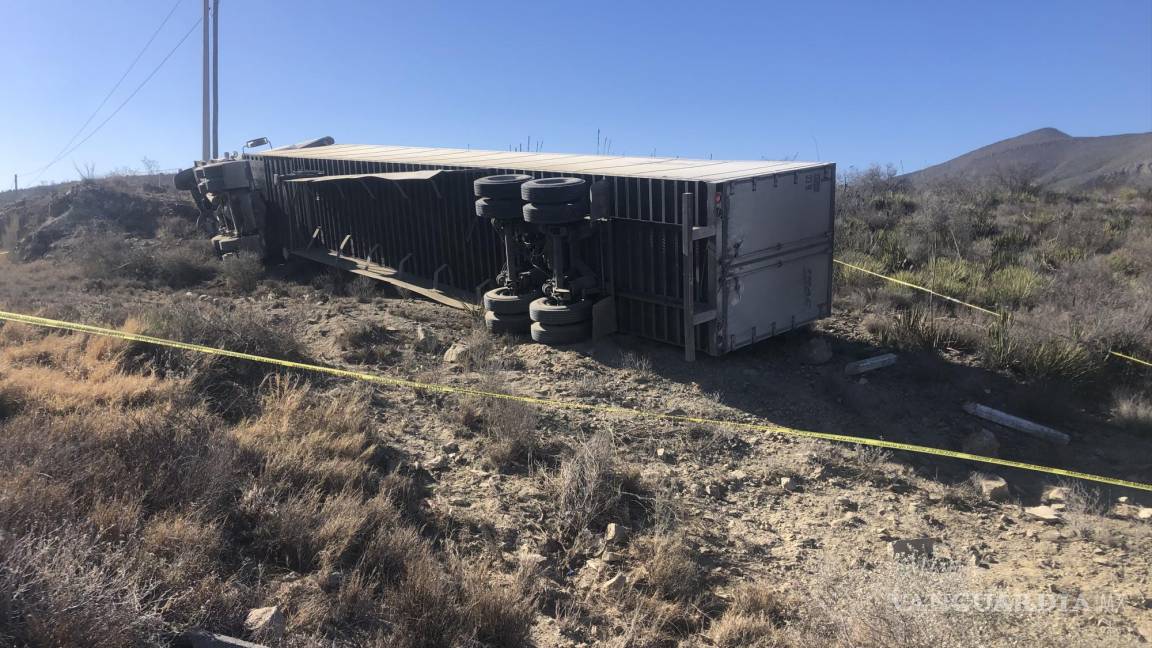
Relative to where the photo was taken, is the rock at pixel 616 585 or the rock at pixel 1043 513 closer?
the rock at pixel 616 585

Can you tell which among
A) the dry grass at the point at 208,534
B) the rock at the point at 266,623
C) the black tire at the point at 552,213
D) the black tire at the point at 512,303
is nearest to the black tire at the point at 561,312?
the black tire at the point at 512,303

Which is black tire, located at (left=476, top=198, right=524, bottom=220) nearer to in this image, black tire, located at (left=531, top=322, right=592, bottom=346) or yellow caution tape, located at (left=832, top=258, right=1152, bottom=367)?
black tire, located at (left=531, top=322, right=592, bottom=346)

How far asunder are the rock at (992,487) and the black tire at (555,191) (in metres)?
5.00

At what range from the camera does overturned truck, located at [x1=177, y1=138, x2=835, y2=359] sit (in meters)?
8.41

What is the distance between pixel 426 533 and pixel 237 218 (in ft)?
42.5

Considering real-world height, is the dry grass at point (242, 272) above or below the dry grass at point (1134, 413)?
above

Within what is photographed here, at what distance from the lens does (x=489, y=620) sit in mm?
4176

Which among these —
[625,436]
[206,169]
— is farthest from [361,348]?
[206,169]

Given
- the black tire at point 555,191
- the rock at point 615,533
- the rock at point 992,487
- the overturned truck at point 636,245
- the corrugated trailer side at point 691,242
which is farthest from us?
the black tire at point 555,191

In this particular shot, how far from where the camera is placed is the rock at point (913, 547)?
539 cm

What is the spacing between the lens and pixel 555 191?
8680 mm

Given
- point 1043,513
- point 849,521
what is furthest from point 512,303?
point 1043,513

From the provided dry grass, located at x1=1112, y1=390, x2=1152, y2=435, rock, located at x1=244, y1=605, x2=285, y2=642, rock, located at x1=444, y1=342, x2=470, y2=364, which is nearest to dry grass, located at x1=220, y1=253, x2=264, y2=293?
rock, located at x1=444, y1=342, x2=470, y2=364

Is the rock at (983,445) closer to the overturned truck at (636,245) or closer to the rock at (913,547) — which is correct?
the rock at (913,547)
